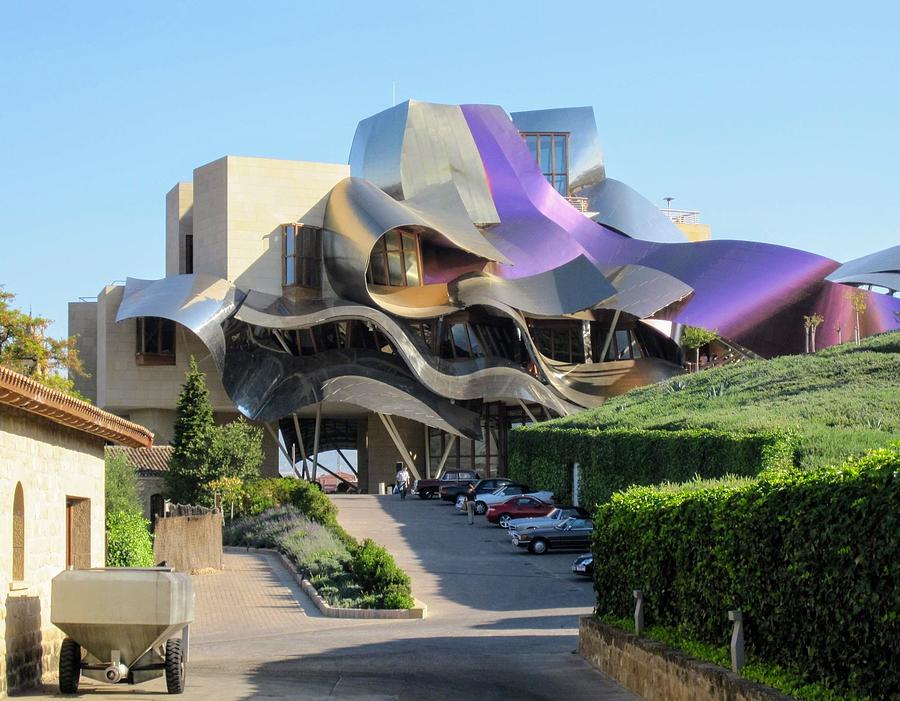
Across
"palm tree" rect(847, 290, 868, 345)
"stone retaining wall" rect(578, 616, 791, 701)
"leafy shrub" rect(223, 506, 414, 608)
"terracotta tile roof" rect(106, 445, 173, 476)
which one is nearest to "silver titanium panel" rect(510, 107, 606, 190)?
"palm tree" rect(847, 290, 868, 345)

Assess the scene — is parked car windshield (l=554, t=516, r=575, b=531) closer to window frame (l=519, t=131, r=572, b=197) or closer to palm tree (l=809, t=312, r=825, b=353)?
palm tree (l=809, t=312, r=825, b=353)

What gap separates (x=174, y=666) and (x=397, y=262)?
162 ft

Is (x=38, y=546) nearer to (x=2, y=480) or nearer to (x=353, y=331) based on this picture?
(x=2, y=480)

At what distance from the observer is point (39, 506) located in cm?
1578

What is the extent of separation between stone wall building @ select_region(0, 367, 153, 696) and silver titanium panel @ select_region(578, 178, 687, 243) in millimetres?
59605

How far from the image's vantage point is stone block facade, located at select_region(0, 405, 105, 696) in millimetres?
14258

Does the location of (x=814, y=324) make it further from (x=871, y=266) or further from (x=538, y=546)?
(x=538, y=546)

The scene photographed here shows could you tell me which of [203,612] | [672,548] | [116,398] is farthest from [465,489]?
[672,548]

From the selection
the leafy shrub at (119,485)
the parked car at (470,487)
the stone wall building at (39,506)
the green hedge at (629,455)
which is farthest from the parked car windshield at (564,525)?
the stone wall building at (39,506)

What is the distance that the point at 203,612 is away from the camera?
92.2 feet

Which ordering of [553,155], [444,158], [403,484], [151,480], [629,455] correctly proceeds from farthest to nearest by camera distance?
[553,155] < [444,158] < [403,484] < [151,480] < [629,455]

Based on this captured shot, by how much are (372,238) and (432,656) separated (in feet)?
132

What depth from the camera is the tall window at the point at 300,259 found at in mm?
61969

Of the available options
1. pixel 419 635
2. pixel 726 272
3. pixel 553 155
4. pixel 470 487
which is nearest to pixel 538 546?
pixel 470 487
